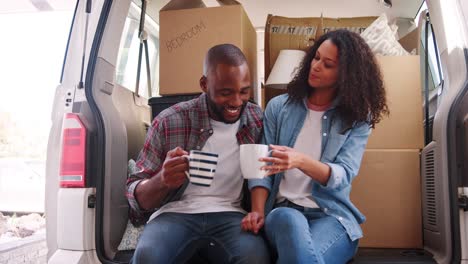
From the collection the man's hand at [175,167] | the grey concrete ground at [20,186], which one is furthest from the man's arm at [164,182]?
the grey concrete ground at [20,186]

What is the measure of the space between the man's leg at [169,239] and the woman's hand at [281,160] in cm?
35

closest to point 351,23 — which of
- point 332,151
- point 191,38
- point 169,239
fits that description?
point 191,38

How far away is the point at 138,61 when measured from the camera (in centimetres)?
236

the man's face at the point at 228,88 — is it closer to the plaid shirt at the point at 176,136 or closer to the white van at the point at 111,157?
the plaid shirt at the point at 176,136

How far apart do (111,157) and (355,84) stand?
36.9 inches

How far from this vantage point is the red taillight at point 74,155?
1.40m

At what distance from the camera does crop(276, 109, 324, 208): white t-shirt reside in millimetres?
1417

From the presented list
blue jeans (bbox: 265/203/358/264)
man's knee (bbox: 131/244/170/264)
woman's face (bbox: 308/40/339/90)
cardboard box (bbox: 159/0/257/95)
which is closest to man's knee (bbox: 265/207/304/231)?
blue jeans (bbox: 265/203/358/264)

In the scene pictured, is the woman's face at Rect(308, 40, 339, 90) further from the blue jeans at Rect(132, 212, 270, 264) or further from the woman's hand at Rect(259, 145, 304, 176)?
the blue jeans at Rect(132, 212, 270, 264)

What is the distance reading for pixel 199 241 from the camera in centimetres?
133

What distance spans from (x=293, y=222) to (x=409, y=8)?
6.69 ft

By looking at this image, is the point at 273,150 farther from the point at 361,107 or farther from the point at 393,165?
the point at 393,165

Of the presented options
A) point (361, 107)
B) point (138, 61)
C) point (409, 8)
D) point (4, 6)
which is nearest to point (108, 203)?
point (361, 107)

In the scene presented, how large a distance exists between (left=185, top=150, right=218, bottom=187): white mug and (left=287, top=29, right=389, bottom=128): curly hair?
1.96 ft
